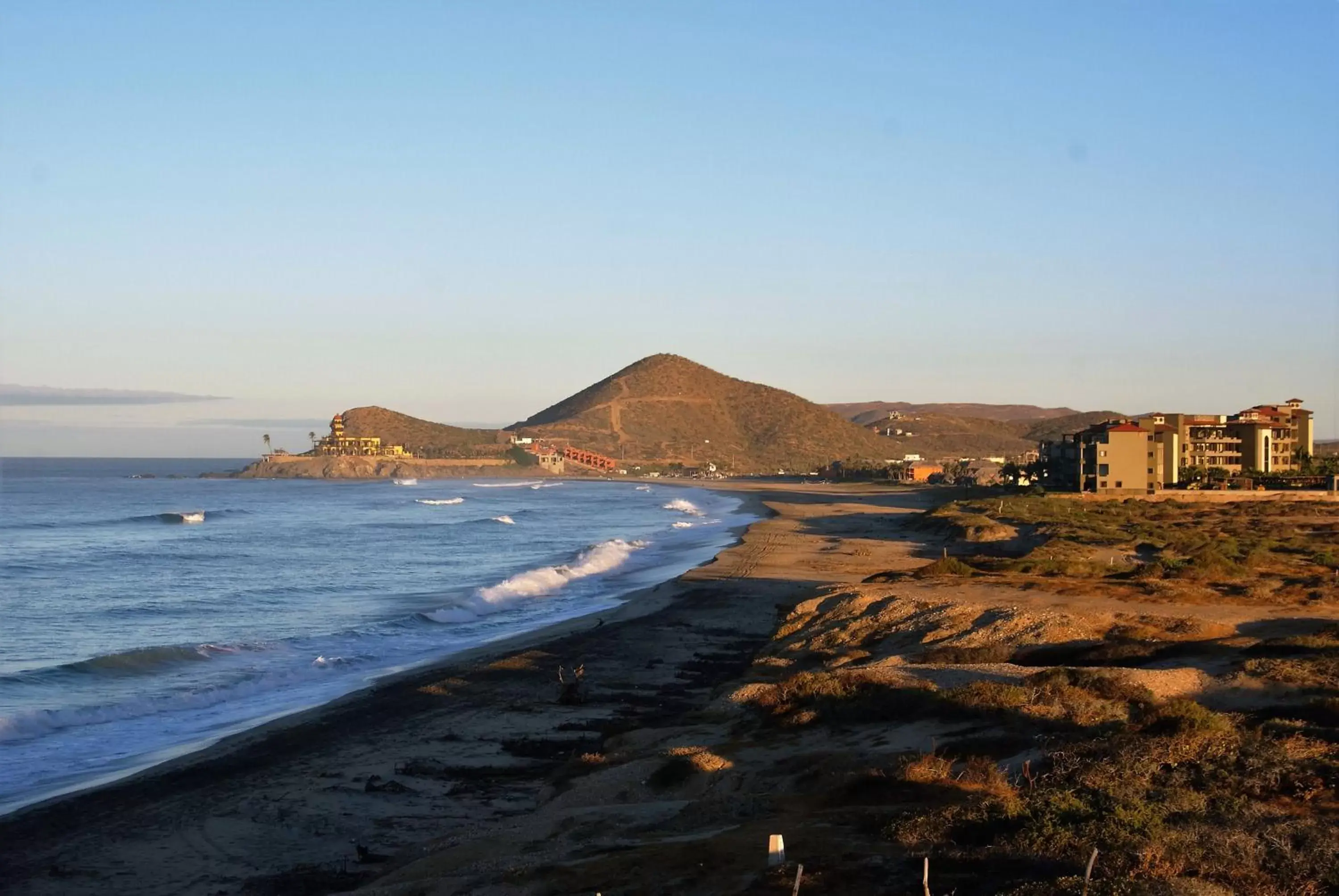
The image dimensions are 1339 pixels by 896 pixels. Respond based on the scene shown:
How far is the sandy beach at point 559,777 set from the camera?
9914 mm

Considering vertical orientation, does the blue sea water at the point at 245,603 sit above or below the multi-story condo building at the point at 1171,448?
below

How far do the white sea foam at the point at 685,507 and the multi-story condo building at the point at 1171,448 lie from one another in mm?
26079

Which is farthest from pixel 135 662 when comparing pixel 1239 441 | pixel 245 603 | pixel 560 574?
pixel 1239 441

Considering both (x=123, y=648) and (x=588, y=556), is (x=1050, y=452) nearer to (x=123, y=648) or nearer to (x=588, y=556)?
(x=588, y=556)

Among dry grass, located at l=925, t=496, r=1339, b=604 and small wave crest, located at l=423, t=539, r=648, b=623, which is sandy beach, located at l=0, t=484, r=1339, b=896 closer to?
dry grass, located at l=925, t=496, r=1339, b=604

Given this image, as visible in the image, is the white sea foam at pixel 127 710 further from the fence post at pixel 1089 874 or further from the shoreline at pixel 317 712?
the fence post at pixel 1089 874

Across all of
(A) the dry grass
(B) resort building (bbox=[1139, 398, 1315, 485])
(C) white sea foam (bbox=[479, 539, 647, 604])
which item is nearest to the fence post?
(A) the dry grass

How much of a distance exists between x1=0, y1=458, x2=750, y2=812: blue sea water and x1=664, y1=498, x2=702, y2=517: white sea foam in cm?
77

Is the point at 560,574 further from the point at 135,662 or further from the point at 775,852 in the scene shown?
the point at 775,852

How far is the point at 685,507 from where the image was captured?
86.1 metres

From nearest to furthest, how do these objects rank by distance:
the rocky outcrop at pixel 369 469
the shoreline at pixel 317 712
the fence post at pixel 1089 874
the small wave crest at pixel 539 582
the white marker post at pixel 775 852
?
the fence post at pixel 1089 874 < the white marker post at pixel 775 852 < the shoreline at pixel 317 712 < the small wave crest at pixel 539 582 < the rocky outcrop at pixel 369 469

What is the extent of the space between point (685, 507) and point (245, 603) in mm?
52902

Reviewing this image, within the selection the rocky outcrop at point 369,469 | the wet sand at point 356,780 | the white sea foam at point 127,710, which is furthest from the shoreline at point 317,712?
the rocky outcrop at point 369,469

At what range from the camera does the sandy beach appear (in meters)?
9.91
